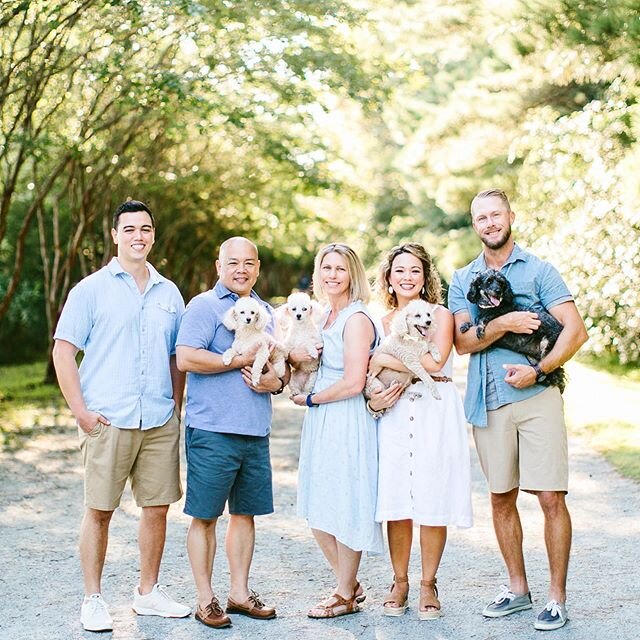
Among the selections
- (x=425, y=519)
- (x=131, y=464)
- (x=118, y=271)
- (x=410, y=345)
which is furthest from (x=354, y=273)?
(x=131, y=464)

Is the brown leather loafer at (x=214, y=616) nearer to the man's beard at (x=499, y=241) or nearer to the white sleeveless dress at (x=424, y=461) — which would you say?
the white sleeveless dress at (x=424, y=461)

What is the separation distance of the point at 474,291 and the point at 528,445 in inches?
38.0

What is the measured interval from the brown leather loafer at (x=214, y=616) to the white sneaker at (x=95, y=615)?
53 cm

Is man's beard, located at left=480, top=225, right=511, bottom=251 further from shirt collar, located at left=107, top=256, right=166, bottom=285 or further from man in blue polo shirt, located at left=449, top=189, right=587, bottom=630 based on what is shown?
shirt collar, located at left=107, top=256, right=166, bottom=285

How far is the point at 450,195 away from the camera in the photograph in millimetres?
24766

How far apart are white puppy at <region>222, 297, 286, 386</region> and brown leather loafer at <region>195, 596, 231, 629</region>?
1323 millimetres

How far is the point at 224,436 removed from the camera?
5617 millimetres

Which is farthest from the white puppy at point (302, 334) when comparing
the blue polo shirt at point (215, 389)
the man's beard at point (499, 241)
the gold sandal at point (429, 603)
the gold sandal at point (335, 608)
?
the gold sandal at point (429, 603)

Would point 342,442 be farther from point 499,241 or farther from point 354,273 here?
point 499,241

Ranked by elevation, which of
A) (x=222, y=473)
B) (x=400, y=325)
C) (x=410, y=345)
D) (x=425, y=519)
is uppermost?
(x=400, y=325)

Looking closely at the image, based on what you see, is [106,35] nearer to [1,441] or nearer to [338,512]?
[1,441]

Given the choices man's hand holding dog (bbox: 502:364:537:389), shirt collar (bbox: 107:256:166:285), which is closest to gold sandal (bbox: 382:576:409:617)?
man's hand holding dog (bbox: 502:364:537:389)

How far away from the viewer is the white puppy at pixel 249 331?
5.55 metres

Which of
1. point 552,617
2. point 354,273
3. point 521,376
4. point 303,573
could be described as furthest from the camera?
point 303,573
